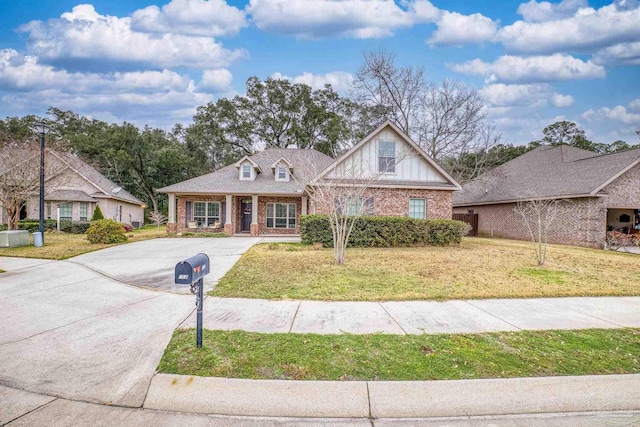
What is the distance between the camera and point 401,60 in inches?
1030

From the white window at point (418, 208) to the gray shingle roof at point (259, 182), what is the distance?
18.7 feet

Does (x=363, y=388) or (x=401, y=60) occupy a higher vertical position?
(x=401, y=60)

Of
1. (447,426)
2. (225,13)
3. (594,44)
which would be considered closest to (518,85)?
(594,44)

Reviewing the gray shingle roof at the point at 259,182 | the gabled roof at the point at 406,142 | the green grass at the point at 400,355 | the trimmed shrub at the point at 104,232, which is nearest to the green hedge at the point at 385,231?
the gabled roof at the point at 406,142

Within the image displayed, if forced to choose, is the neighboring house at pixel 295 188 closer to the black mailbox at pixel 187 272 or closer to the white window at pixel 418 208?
the white window at pixel 418 208

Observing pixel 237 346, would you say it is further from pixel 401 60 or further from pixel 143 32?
pixel 401 60

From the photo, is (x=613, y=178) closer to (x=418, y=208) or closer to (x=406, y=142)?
(x=418, y=208)

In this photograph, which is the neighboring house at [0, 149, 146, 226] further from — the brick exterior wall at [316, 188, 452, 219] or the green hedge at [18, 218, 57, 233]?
the brick exterior wall at [316, 188, 452, 219]

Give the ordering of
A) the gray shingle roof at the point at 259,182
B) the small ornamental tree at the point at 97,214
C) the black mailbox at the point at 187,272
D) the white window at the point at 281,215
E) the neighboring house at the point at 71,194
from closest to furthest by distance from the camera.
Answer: the black mailbox at the point at 187,272 → the gray shingle roof at the point at 259,182 → the white window at the point at 281,215 → the small ornamental tree at the point at 97,214 → the neighboring house at the point at 71,194

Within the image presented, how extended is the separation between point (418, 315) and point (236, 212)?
17.5 meters

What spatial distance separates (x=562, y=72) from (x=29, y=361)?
27558 millimetres

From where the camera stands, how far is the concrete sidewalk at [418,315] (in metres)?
4.43

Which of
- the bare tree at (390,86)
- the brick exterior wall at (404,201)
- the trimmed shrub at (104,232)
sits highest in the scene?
the bare tree at (390,86)

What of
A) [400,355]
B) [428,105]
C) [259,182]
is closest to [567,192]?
[428,105]
